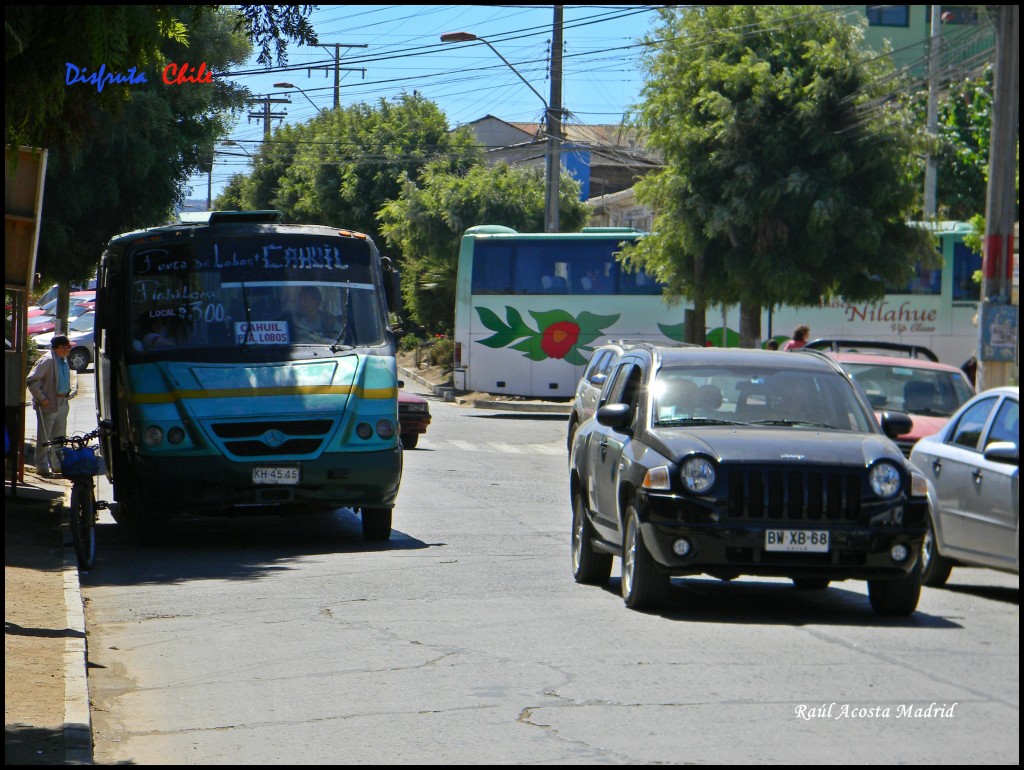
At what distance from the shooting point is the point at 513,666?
805 centimetres

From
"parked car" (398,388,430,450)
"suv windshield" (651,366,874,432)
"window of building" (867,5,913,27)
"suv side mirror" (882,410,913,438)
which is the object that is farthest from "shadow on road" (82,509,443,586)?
"window of building" (867,5,913,27)

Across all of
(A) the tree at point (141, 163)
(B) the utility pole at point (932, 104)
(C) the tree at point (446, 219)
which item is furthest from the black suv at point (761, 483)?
(C) the tree at point (446, 219)

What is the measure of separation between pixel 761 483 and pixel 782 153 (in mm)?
18584

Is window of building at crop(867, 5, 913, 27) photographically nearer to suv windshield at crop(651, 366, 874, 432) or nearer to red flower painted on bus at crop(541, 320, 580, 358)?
red flower painted on bus at crop(541, 320, 580, 358)

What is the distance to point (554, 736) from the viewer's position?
655 cm

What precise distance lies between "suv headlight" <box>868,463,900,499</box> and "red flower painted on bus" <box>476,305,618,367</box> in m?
26.1

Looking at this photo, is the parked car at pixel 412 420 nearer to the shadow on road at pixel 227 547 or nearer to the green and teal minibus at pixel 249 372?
the shadow on road at pixel 227 547

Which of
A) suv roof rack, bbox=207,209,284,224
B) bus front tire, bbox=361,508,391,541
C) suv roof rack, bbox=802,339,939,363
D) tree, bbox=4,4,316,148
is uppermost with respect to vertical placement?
tree, bbox=4,4,316,148

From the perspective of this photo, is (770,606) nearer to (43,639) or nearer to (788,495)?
(788,495)

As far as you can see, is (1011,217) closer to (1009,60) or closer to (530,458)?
(1009,60)

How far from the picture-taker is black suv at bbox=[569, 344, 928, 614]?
905 centimetres

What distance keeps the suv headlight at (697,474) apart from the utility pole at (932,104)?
10348 mm

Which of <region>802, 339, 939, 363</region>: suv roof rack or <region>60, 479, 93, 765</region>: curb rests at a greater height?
<region>802, 339, 939, 363</region>: suv roof rack

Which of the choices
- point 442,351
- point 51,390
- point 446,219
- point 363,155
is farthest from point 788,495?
point 363,155
